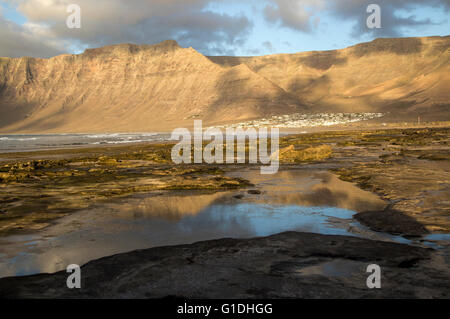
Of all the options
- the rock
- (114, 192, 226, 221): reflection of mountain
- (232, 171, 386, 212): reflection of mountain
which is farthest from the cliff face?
the rock

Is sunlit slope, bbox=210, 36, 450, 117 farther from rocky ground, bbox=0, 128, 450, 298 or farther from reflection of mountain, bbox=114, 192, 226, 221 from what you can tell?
rocky ground, bbox=0, 128, 450, 298

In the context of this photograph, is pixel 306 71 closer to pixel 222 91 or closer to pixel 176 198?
pixel 222 91

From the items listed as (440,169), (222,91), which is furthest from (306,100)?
(440,169)

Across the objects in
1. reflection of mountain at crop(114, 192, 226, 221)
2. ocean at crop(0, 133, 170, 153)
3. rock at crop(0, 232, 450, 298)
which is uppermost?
ocean at crop(0, 133, 170, 153)

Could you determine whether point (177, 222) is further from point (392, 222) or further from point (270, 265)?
point (392, 222)

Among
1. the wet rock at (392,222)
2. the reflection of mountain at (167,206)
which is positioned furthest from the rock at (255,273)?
the reflection of mountain at (167,206)

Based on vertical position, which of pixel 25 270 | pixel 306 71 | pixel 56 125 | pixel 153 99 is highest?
pixel 306 71

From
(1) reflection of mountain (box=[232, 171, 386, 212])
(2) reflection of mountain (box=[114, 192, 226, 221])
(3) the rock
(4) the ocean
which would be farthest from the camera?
A: (4) the ocean
